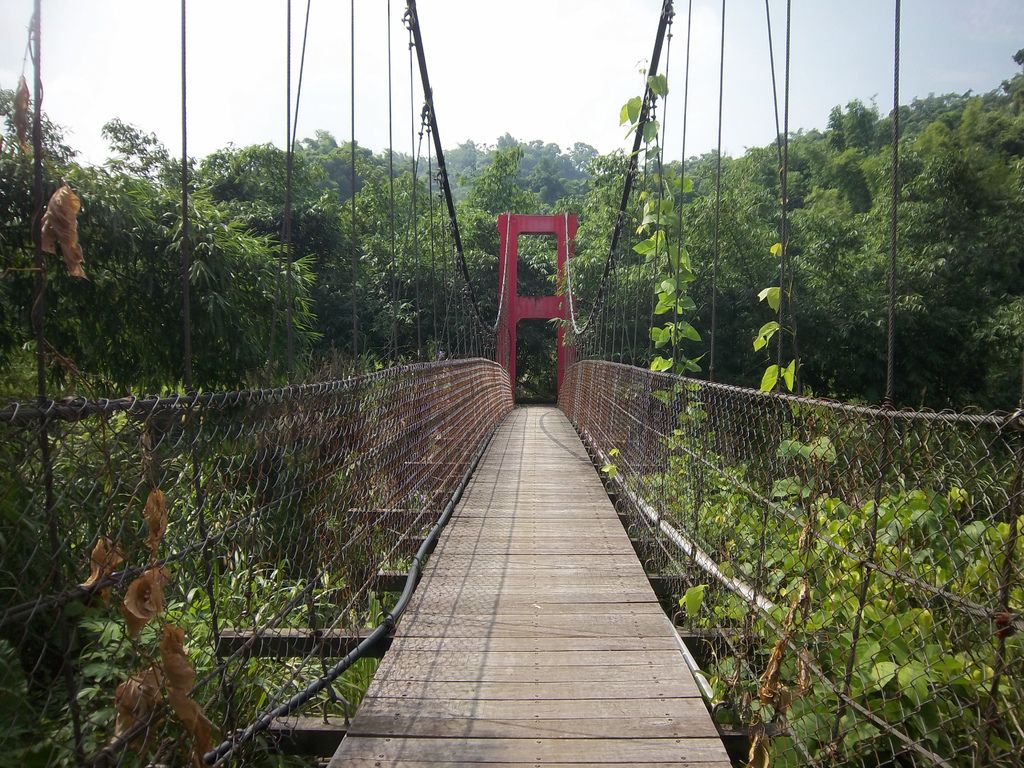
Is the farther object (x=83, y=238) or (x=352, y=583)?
(x=83, y=238)

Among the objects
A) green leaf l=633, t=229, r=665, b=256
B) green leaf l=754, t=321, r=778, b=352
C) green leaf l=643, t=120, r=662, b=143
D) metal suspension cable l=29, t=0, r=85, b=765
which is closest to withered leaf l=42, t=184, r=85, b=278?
metal suspension cable l=29, t=0, r=85, b=765

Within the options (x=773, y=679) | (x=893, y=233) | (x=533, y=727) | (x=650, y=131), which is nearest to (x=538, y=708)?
(x=533, y=727)

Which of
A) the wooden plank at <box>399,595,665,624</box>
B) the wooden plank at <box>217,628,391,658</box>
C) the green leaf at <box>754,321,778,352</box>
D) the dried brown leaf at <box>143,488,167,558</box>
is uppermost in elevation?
the green leaf at <box>754,321,778,352</box>

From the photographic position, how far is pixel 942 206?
1079 centimetres

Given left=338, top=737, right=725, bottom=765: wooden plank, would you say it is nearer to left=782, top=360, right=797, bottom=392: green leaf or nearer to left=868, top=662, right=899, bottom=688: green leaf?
left=868, top=662, right=899, bottom=688: green leaf

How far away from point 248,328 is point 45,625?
548 cm

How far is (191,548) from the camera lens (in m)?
1.09

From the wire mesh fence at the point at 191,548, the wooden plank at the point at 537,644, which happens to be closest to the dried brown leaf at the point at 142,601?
the wire mesh fence at the point at 191,548

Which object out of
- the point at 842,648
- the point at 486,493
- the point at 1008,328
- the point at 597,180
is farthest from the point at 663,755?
the point at 597,180

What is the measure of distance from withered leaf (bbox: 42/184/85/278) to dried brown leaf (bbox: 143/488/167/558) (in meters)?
0.31

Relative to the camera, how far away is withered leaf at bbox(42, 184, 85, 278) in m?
0.87

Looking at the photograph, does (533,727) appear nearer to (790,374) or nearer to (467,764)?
(467,764)

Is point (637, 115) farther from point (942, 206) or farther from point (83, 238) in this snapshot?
point (942, 206)

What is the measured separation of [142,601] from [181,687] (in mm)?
137
